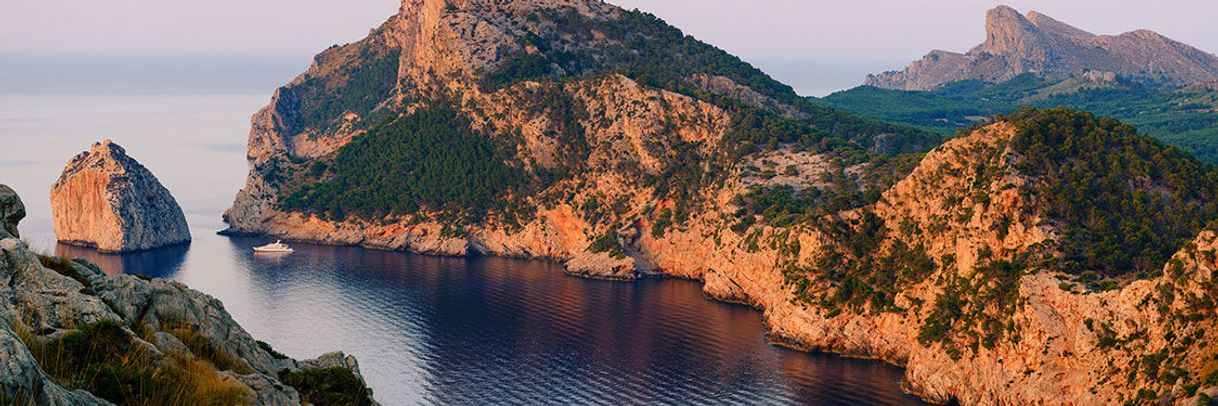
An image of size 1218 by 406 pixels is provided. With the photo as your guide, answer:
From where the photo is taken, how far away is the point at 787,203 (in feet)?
391

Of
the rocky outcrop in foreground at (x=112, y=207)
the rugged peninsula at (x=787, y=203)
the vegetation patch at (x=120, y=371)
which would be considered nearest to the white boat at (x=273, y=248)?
the rugged peninsula at (x=787, y=203)

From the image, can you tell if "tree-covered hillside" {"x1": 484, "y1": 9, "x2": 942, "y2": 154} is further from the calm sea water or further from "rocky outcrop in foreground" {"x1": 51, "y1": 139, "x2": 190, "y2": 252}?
"rocky outcrop in foreground" {"x1": 51, "y1": 139, "x2": 190, "y2": 252}

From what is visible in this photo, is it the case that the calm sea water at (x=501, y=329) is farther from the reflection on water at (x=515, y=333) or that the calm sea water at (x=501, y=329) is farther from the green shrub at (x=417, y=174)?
the green shrub at (x=417, y=174)

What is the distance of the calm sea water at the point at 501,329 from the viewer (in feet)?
277

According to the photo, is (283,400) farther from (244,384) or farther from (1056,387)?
(1056,387)

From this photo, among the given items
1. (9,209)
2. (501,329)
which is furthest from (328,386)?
(501,329)

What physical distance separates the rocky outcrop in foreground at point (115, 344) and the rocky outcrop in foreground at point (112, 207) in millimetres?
109961

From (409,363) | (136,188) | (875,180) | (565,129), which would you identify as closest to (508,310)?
(409,363)

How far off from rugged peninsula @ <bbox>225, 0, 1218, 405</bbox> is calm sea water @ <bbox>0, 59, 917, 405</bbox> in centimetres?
403

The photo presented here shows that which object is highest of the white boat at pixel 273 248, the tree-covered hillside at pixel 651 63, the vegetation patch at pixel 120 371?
the tree-covered hillside at pixel 651 63

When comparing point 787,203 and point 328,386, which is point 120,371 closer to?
point 328,386

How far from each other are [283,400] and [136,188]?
11926cm

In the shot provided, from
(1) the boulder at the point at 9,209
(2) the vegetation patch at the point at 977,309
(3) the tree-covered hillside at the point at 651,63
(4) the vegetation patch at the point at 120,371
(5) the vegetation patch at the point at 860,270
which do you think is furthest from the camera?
(3) the tree-covered hillside at the point at 651,63

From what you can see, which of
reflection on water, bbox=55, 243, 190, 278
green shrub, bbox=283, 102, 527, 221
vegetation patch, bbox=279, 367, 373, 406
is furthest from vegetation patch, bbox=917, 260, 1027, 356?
reflection on water, bbox=55, 243, 190, 278
